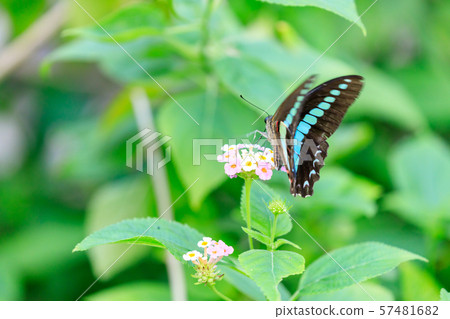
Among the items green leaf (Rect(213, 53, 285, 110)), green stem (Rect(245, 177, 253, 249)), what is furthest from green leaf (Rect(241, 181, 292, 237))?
green leaf (Rect(213, 53, 285, 110))

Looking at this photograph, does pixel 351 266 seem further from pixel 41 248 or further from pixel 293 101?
pixel 41 248

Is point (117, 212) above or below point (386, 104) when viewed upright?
below

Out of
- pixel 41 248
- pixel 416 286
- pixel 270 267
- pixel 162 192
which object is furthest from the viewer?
pixel 41 248

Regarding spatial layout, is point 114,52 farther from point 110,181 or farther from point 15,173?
point 15,173

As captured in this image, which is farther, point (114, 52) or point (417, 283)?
point (114, 52)

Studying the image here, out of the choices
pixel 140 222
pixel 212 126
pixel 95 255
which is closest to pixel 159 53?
pixel 212 126

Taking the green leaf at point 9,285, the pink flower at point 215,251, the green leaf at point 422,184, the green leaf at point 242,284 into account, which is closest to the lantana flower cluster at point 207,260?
the pink flower at point 215,251

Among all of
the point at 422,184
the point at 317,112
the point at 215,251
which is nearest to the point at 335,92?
the point at 317,112
